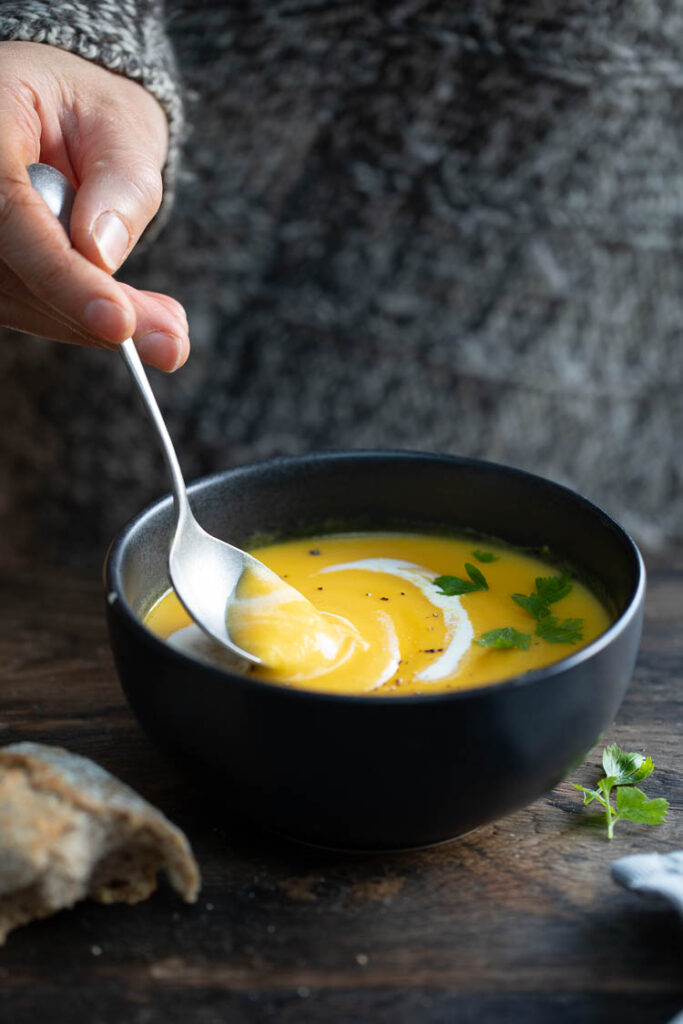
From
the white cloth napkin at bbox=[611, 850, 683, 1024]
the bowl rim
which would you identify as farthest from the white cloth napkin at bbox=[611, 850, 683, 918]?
the bowl rim

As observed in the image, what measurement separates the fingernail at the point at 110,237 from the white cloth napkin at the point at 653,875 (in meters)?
0.84

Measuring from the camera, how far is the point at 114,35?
1558 millimetres

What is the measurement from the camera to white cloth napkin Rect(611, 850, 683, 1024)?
3.25ft

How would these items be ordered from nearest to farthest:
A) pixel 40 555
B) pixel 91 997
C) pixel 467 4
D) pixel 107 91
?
1. pixel 91 997
2. pixel 107 91
3. pixel 467 4
4. pixel 40 555

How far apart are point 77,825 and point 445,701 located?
13.7 inches

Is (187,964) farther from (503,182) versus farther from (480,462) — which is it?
(503,182)

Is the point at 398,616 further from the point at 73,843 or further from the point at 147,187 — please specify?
the point at 147,187

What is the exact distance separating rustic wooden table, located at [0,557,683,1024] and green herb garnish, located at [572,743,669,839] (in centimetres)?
2

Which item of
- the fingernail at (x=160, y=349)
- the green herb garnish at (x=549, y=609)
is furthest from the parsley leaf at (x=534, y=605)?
the fingernail at (x=160, y=349)

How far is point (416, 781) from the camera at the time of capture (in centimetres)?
96

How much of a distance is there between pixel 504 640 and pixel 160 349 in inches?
23.0

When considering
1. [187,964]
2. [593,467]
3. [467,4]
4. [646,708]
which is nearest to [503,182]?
[467,4]

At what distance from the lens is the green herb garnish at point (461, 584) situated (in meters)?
1.34

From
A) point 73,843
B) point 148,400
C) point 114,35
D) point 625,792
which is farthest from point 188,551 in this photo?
point 114,35
